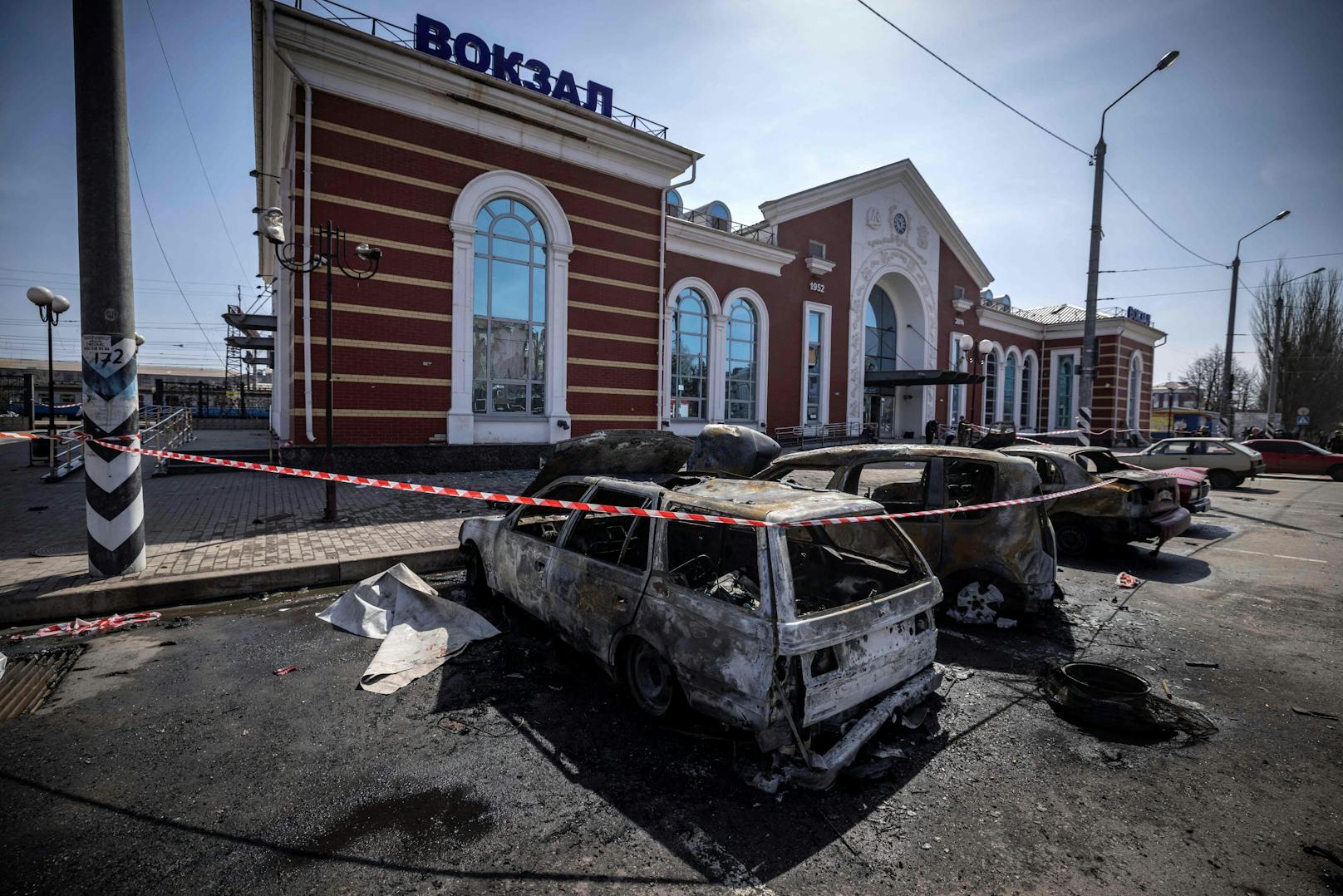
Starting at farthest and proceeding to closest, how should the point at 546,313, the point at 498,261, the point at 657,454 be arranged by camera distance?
the point at 546,313, the point at 498,261, the point at 657,454

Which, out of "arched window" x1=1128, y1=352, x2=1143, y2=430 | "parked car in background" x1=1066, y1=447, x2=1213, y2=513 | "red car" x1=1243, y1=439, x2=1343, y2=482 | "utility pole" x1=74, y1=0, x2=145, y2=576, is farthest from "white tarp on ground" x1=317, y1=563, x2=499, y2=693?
"arched window" x1=1128, y1=352, x2=1143, y2=430

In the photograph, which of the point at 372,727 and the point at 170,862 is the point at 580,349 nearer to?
the point at 372,727

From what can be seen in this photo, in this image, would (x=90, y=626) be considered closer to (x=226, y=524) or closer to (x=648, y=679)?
(x=226, y=524)

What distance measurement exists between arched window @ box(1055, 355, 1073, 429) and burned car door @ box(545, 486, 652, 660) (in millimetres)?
42491

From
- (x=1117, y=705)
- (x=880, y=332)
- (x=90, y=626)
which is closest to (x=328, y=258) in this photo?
(x=90, y=626)

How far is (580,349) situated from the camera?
52.6 ft

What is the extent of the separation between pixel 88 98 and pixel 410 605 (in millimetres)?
5836

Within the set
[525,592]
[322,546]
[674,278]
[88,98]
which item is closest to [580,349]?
[674,278]

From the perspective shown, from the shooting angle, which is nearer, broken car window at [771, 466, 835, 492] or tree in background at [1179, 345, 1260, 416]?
broken car window at [771, 466, 835, 492]

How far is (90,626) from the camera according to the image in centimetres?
493

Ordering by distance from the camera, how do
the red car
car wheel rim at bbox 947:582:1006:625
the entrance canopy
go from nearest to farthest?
car wheel rim at bbox 947:582:1006:625, the red car, the entrance canopy

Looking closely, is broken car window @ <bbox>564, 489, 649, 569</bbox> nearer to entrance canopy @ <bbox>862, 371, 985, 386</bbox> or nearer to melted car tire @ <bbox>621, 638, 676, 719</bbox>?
melted car tire @ <bbox>621, 638, 676, 719</bbox>

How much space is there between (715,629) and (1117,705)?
8.60 ft

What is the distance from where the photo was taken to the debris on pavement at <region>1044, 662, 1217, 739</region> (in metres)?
3.54
